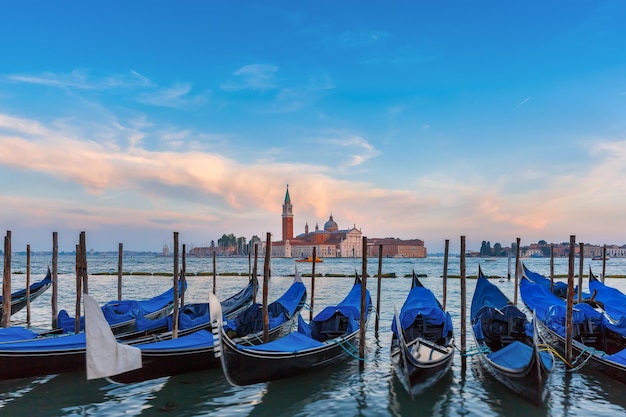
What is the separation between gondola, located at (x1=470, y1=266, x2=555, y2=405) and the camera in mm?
4547

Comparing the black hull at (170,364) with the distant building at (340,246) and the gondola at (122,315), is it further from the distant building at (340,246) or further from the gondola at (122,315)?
the distant building at (340,246)

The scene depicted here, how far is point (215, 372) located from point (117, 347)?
1573 millimetres

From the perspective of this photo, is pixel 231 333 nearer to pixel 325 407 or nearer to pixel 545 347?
pixel 325 407

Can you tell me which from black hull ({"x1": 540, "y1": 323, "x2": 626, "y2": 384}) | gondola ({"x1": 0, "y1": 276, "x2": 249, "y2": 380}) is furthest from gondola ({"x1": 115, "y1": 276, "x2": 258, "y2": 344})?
black hull ({"x1": 540, "y1": 323, "x2": 626, "y2": 384})

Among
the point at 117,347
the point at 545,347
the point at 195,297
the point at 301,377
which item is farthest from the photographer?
the point at 195,297

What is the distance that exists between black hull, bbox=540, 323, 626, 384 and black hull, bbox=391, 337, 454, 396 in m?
1.69

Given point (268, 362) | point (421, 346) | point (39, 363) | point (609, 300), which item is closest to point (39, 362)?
point (39, 363)

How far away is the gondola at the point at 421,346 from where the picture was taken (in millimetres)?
4961

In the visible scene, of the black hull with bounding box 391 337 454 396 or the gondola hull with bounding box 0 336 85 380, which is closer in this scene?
the black hull with bounding box 391 337 454 396

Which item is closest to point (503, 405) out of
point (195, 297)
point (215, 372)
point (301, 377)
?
point (301, 377)

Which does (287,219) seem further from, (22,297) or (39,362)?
(39,362)

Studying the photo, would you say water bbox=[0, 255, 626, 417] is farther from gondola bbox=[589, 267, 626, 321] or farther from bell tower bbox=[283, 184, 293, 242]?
bell tower bbox=[283, 184, 293, 242]

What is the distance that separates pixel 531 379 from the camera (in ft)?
15.0

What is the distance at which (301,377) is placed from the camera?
5688 mm
